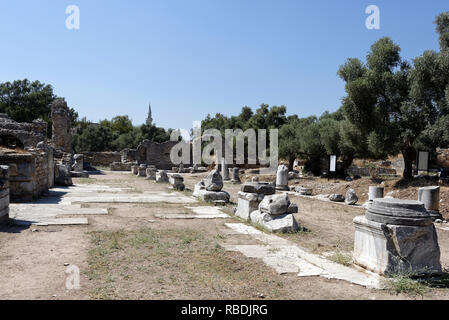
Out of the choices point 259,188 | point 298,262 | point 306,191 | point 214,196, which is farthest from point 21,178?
point 306,191

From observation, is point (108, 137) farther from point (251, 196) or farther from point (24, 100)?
point (251, 196)

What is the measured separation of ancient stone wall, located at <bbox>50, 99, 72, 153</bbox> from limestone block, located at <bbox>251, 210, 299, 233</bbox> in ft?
81.0

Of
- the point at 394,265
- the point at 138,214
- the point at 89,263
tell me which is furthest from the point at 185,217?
the point at 394,265

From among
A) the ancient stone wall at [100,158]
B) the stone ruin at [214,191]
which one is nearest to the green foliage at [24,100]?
the ancient stone wall at [100,158]

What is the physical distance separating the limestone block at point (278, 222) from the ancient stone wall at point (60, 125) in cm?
2468

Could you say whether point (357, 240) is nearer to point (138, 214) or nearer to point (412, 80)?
point (138, 214)

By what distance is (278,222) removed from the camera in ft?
25.4

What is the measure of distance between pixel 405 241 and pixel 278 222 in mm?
3437

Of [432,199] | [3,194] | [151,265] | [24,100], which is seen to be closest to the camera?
[151,265]

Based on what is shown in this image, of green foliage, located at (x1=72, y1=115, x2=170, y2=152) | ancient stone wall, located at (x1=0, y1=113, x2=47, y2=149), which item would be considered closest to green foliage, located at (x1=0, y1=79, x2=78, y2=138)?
green foliage, located at (x1=72, y1=115, x2=170, y2=152)

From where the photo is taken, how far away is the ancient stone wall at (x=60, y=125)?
2875cm

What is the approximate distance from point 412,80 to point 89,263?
49.4ft

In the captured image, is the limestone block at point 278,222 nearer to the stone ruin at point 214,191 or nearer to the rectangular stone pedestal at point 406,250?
the rectangular stone pedestal at point 406,250
